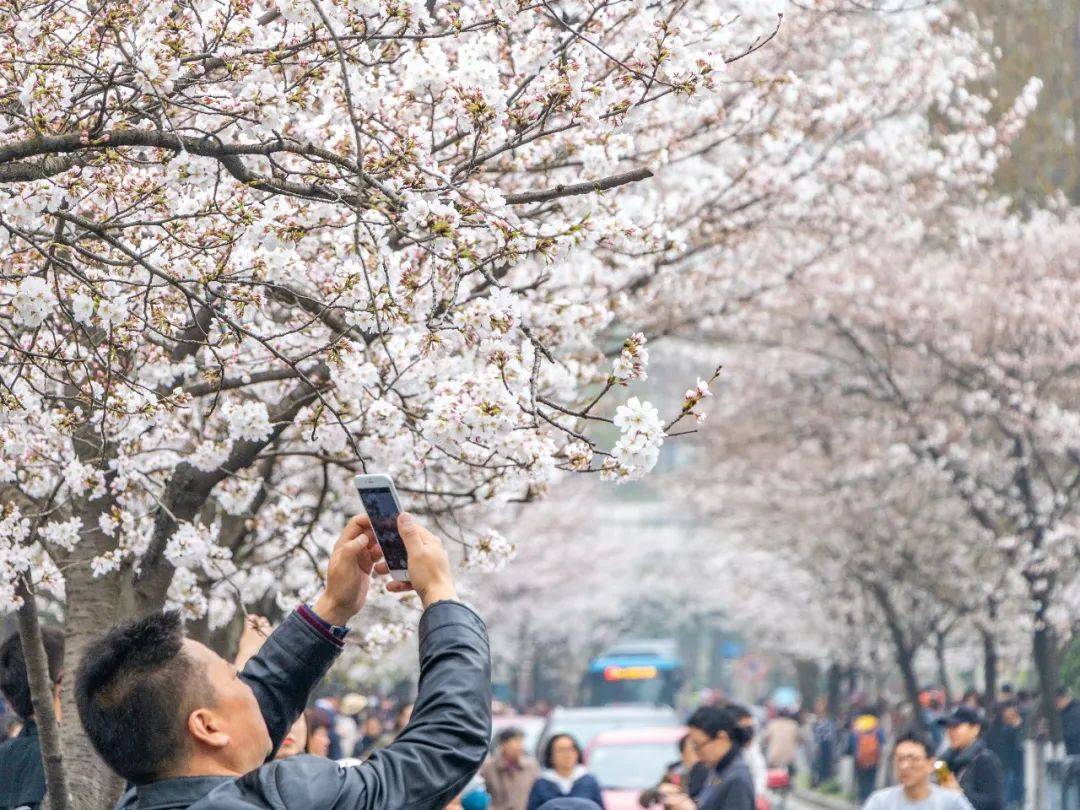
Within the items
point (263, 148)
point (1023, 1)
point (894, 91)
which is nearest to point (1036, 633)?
point (894, 91)

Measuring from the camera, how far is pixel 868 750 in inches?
923

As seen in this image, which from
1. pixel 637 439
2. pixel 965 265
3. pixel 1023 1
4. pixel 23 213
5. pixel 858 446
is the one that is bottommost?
pixel 637 439

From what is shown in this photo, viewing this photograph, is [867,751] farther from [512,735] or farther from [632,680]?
[632,680]

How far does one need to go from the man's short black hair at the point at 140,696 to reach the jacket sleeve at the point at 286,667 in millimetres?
275

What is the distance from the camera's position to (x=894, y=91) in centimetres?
1331

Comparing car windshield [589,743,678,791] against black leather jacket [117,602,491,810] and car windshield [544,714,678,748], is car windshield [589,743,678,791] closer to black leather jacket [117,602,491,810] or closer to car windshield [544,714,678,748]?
car windshield [544,714,678,748]

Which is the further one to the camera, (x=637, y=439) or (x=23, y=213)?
(x=637, y=439)

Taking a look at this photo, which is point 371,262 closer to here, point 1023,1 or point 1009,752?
point 1009,752

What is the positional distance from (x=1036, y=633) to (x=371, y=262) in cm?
1465

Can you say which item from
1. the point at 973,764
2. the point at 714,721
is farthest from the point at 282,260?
the point at 973,764

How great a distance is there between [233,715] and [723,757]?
6140 mm

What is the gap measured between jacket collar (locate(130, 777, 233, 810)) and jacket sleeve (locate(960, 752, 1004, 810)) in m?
8.39

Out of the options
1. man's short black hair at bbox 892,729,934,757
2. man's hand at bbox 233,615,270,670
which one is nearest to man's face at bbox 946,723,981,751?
man's short black hair at bbox 892,729,934,757

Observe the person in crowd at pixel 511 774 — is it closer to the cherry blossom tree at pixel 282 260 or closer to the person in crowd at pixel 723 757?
the person in crowd at pixel 723 757
